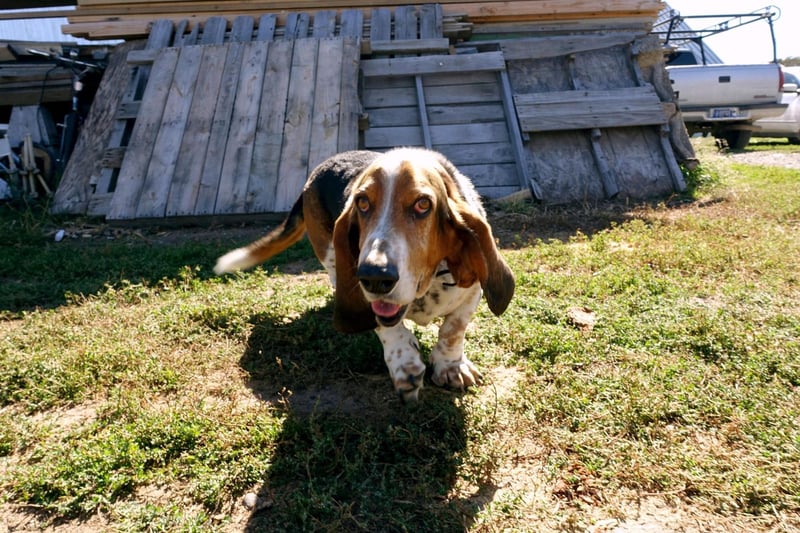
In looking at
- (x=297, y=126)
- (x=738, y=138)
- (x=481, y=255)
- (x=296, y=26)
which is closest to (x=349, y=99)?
(x=297, y=126)

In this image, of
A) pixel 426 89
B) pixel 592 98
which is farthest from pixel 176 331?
pixel 592 98

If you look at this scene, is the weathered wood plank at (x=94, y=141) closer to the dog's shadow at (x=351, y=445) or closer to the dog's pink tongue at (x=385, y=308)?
the dog's shadow at (x=351, y=445)

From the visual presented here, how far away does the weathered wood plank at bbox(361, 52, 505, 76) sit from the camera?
8.03m

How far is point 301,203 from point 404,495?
263 centimetres

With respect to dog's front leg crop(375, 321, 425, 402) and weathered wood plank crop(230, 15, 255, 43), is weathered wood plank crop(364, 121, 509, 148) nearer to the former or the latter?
weathered wood plank crop(230, 15, 255, 43)

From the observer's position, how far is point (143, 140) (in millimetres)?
7523

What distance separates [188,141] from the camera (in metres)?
7.48

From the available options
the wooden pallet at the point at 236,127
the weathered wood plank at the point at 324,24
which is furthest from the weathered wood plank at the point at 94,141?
the weathered wood plank at the point at 324,24

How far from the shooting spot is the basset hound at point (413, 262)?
8.12ft

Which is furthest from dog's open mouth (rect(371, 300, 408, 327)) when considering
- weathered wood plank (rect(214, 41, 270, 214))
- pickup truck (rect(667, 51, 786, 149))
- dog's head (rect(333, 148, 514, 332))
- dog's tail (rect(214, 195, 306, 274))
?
pickup truck (rect(667, 51, 786, 149))

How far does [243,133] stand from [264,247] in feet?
11.6

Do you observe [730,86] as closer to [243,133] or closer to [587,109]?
[587,109]

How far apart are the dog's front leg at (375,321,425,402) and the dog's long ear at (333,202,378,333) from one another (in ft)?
0.66

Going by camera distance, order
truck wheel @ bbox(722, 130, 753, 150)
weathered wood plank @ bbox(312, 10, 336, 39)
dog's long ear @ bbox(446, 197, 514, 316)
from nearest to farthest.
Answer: dog's long ear @ bbox(446, 197, 514, 316)
weathered wood plank @ bbox(312, 10, 336, 39)
truck wheel @ bbox(722, 130, 753, 150)
